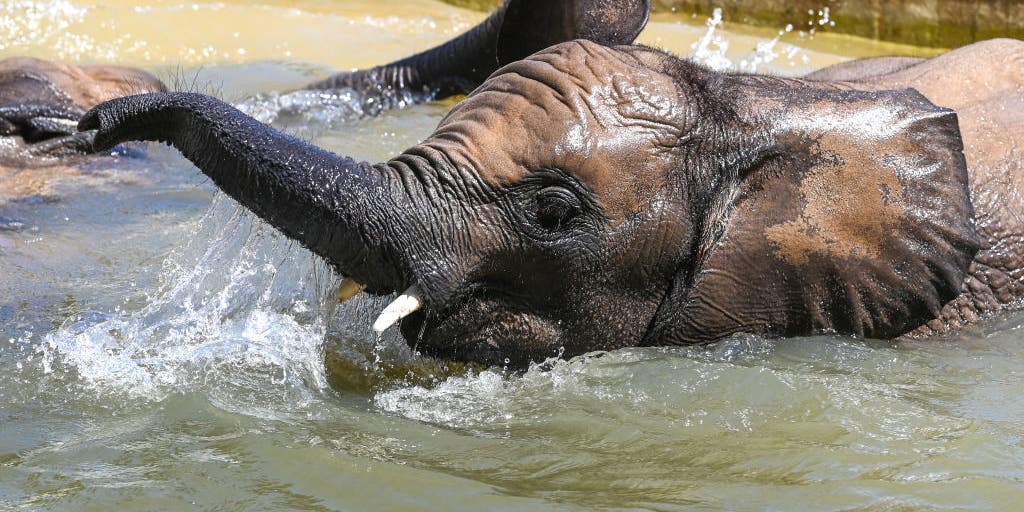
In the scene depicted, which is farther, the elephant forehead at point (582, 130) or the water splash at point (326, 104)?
the water splash at point (326, 104)

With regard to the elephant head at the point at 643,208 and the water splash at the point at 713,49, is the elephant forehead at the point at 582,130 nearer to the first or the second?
the elephant head at the point at 643,208

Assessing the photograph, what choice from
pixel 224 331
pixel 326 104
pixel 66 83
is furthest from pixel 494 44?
pixel 224 331

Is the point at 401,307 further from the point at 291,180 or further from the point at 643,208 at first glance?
the point at 643,208

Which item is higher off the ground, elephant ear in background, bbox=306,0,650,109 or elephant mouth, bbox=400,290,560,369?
elephant ear in background, bbox=306,0,650,109

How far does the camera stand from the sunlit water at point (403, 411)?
12.2 ft

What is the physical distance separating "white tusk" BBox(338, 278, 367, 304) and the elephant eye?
1.89ft

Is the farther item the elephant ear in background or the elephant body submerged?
the elephant ear in background

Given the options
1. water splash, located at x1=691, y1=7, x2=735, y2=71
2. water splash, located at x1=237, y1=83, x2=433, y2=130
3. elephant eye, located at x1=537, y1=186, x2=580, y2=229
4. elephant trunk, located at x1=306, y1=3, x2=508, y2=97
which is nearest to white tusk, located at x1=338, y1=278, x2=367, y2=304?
elephant eye, located at x1=537, y1=186, x2=580, y2=229

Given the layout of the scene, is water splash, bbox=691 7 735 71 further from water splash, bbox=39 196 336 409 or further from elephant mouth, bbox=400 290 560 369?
elephant mouth, bbox=400 290 560 369

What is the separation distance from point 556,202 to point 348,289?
0.68 meters

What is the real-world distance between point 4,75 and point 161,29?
3.98m

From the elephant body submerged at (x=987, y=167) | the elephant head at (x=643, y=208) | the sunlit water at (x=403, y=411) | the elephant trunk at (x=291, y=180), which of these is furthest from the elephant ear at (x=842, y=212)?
the elephant trunk at (x=291, y=180)

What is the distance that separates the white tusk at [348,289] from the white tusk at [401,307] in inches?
5.1

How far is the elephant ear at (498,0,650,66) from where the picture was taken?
4.95 m
